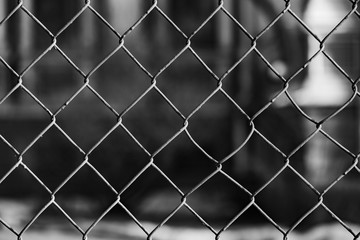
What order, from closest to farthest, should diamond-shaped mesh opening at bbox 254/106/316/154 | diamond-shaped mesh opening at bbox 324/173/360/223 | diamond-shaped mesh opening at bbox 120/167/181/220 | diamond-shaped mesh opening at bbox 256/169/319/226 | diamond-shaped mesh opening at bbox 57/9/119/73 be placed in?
1. diamond-shaped mesh opening at bbox 324/173/360/223
2. diamond-shaped mesh opening at bbox 256/169/319/226
3. diamond-shaped mesh opening at bbox 254/106/316/154
4. diamond-shaped mesh opening at bbox 120/167/181/220
5. diamond-shaped mesh opening at bbox 57/9/119/73

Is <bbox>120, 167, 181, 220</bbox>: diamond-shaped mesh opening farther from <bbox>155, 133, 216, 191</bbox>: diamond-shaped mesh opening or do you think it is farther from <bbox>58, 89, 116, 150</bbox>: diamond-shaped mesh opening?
<bbox>58, 89, 116, 150</bbox>: diamond-shaped mesh opening

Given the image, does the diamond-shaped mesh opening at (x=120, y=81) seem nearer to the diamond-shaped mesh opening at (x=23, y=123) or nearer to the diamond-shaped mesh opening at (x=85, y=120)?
the diamond-shaped mesh opening at (x=85, y=120)

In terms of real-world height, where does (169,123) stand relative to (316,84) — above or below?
below

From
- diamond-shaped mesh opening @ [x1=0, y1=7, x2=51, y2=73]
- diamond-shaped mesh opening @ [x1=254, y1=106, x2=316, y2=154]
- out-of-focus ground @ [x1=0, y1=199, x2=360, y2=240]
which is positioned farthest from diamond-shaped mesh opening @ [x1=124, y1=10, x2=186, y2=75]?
out-of-focus ground @ [x1=0, y1=199, x2=360, y2=240]

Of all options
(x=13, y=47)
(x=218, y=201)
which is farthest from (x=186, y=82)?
(x=218, y=201)

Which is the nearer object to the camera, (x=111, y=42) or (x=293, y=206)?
(x=293, y=206)

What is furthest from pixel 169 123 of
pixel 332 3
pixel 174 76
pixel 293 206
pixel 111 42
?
pixel 293 206

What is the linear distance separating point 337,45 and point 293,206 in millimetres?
2110

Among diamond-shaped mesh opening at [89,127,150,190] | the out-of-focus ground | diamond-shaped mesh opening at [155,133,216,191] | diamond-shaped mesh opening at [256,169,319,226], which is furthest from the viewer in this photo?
diamond-shaped mesh opening at [89,127,150,190]

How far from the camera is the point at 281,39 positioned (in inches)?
165

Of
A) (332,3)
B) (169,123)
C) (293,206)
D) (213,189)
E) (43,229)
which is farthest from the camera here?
(169,123)

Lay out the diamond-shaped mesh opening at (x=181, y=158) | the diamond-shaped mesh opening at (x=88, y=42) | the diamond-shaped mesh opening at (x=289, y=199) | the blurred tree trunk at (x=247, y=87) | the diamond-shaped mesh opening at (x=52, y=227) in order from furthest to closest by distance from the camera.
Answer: the diamond-shaped mesh opening at (x=88, y=42), the diamond-shaped mesh opening at (x=181, y=158), the blurred tree trunk at (x=247, y=87), the diamond-shaped mesh opening at (x=289, y=199), the diamond-shaped mesh opening at (x=52, y=227)

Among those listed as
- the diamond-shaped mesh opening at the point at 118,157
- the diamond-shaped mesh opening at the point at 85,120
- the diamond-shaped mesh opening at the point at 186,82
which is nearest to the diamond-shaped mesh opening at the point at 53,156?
the diamond-shaped mesh opening at the point at 85,120

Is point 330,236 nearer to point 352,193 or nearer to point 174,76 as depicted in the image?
point 352,193
